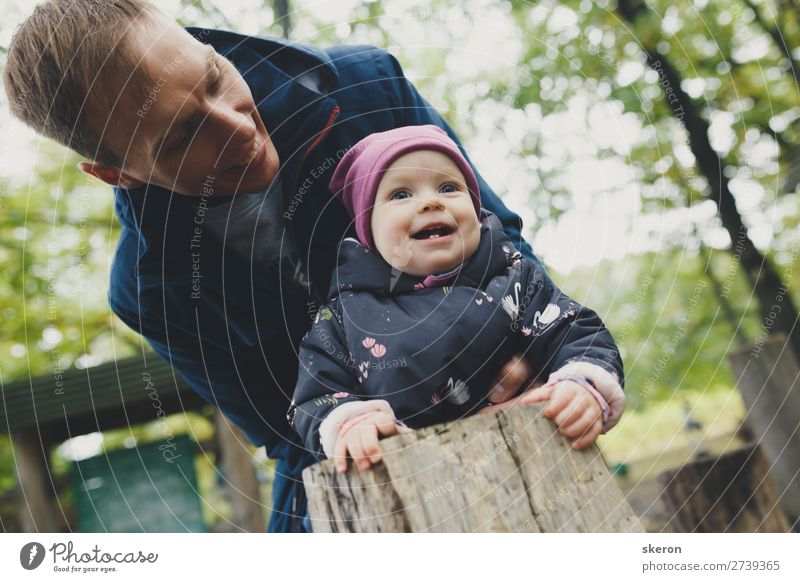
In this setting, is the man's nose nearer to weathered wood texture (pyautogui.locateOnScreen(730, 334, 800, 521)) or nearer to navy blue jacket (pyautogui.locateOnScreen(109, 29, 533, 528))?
navy blue jacket (pyautogui.locateOnScreen(109, 29, 533, 528))

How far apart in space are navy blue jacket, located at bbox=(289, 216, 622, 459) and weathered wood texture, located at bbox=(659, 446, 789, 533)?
28.0 inches

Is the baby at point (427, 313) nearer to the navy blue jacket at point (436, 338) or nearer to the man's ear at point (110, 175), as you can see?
the navy blue jacket at point (436, 338)

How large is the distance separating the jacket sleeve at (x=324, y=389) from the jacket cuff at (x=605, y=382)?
7.5 inches

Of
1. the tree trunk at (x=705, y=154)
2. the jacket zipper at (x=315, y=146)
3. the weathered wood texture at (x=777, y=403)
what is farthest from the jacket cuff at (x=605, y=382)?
the weathered wood texture at (x=777, y=403)

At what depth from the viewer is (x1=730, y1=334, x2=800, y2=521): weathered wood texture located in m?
1.62

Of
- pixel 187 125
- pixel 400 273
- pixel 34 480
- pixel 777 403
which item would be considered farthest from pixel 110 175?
pixel 777 403

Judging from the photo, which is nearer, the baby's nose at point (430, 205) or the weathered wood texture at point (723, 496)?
the baby's nose at point (430, 205)

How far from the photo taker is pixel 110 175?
2.54 feet

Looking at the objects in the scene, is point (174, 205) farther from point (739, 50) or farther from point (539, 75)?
point (739, 50)

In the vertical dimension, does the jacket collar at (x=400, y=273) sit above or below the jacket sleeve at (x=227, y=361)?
above

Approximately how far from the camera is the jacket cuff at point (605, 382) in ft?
2.10

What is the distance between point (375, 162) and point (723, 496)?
954mm

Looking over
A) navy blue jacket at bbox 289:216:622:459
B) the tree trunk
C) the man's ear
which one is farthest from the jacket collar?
the tree trunk

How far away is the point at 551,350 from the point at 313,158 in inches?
13.8
